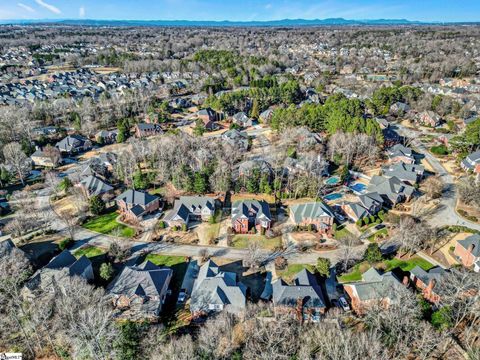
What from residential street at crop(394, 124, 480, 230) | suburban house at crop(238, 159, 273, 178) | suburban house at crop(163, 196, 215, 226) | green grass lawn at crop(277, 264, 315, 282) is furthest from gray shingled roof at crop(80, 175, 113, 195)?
residential street at crop(394, 124, 480, 230)

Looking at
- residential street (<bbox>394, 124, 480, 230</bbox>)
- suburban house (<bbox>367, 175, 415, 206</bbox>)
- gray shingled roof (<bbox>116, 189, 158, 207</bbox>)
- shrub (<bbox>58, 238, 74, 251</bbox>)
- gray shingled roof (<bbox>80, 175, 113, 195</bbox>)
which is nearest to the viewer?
shrub (<bbox>58, 238, 74, 251</bbox>)

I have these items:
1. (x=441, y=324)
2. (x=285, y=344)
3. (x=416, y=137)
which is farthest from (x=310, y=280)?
(x=416, y=137)

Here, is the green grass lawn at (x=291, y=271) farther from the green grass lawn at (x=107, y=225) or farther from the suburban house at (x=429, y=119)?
the suburban house at (x=429, y=119)

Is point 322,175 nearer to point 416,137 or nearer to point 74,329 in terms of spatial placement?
point 416,137

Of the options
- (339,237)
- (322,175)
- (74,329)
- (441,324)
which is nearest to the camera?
(74,329)

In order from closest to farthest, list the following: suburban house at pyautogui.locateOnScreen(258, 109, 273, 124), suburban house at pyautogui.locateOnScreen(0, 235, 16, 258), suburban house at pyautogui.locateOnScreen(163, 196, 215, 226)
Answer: suburban house at pyautogui.locateOnScreen(0, 235, 16, 258) < suburban house at pyautogui.locateOnScreen(163, 196, 215, 226) < suburban house at pyautogui.locateOnScreen(258, 109, 273, 124)

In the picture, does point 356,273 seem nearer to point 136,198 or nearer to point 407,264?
point 407,264

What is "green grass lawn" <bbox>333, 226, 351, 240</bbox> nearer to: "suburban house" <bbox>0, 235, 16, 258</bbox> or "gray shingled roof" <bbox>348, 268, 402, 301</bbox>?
"gray shingled roof" <bbox>348, 268, 402, 301</bbox>

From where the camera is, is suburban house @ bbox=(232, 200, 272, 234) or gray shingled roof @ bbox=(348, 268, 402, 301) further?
suburban house @ bbox=(232, 200, 272, 234)
